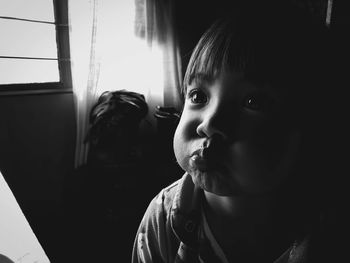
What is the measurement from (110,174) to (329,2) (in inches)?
67.3

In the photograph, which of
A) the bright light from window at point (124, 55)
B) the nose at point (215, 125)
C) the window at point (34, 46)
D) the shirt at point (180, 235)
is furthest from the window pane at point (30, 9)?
the nose at point (215, 125)

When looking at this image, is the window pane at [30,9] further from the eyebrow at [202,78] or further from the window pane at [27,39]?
the eyebrow at [202,78]

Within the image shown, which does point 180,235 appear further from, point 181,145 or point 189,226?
point 181,145

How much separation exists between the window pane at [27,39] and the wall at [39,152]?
0.35 m

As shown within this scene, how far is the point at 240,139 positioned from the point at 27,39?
2269 millimetres

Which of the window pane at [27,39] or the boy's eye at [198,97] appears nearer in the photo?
the boy's eye at [198,97]

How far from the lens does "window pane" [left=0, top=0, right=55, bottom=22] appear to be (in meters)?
2.04

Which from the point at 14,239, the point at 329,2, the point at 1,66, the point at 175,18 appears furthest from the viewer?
the point at 175,18

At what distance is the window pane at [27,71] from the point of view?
82.0 inches

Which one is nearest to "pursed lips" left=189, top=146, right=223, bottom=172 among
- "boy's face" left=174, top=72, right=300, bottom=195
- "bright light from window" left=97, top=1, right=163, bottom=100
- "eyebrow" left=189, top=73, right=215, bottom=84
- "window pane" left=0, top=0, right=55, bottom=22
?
"boy's face" left=174, top=72, right=300, bottom=195

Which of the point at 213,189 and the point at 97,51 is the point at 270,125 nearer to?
the point at 213,189

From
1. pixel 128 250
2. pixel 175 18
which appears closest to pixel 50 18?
pixel 175 18

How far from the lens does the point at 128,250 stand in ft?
5.55

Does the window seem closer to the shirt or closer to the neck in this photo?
the shirt
